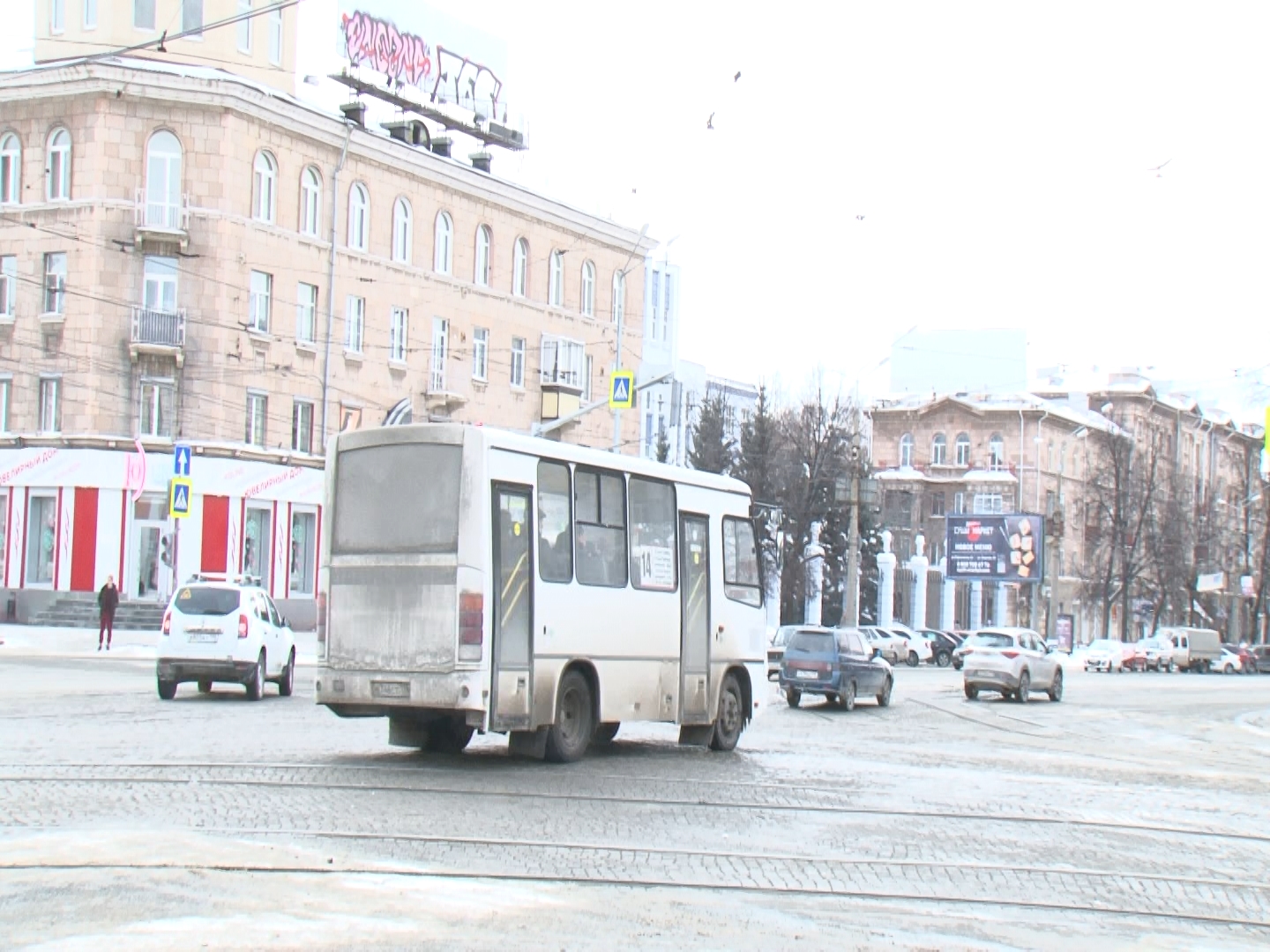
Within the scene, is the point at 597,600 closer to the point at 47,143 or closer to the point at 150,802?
the point at 150,802

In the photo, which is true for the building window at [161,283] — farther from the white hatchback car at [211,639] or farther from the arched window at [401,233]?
the white hatchback car at [211,639]

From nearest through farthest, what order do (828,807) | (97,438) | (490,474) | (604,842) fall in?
(604,842), (828,807), (490,474), (97,438)

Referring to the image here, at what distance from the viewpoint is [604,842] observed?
11.3m

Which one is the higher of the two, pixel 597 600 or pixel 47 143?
pixel 47 143

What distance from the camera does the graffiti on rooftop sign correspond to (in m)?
53.1

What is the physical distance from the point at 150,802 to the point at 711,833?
13.8ft

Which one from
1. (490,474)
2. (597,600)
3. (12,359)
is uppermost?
(12,359)

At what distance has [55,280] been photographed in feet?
162

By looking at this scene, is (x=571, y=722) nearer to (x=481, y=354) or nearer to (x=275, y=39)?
(x=275, y=39)

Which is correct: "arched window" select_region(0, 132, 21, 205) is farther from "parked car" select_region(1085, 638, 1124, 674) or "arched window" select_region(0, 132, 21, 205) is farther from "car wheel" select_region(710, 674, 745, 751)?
"parked car" select_region(1085, 638, 1124, 674)

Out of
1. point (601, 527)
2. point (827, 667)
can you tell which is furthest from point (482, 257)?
point (601, 527)

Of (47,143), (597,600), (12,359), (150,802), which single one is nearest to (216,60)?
(47,143)

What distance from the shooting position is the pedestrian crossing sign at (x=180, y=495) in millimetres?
43719

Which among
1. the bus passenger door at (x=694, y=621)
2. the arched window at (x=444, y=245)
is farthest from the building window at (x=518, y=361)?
the bus passenger door at (x=694, y=621)
